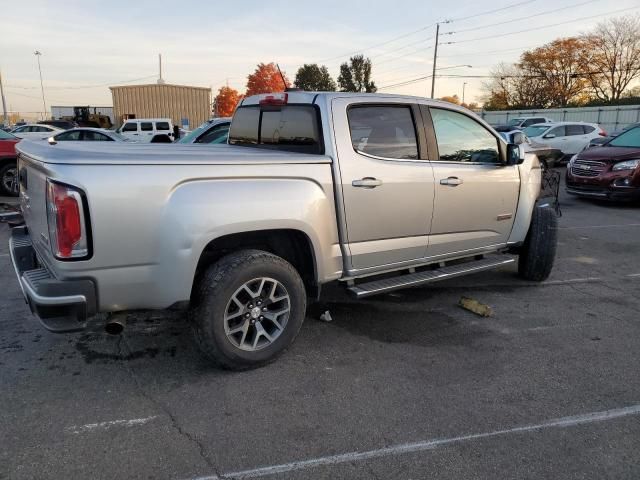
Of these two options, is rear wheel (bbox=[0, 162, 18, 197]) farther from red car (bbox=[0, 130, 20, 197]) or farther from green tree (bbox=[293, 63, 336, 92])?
green tree (bbox=[293, 63, 336, 92])

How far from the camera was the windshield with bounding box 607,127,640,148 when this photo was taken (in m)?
11.2

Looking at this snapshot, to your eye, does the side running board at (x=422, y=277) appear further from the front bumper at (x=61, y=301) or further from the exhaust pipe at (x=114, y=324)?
the front bumper at (x=61, y=301)

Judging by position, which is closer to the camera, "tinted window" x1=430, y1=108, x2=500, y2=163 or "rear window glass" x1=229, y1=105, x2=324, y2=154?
"rear window glass" x1=229, y1=105, x2=324, y2=154

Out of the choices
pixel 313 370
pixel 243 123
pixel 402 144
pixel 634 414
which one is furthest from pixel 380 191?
pixel 634 414

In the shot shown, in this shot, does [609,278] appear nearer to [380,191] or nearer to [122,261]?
[380,191]

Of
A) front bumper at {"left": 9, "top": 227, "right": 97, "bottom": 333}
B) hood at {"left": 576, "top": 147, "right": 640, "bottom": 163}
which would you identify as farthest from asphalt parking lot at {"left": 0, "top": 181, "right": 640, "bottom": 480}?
hood at {"left": 576, "top": 147, "right": 640, "bottom": 163}

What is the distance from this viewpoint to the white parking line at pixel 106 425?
283cm

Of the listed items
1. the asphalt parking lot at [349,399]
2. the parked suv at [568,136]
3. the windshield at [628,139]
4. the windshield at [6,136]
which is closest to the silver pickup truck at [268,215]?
the asphalt parking lot at [349,399]

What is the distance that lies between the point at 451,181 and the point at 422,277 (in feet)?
2.80

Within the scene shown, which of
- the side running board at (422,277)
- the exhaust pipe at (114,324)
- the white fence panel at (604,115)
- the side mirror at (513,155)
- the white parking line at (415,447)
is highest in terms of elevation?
the white fence panel at (604,115)

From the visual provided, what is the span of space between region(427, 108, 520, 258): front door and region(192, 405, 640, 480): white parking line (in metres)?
1.77

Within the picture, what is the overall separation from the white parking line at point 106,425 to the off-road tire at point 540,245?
13.5 ft

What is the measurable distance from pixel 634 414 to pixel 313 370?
199 centimetres

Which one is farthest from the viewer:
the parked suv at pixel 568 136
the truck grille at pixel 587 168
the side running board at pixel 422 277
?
the parked suv at pixel 568 136
